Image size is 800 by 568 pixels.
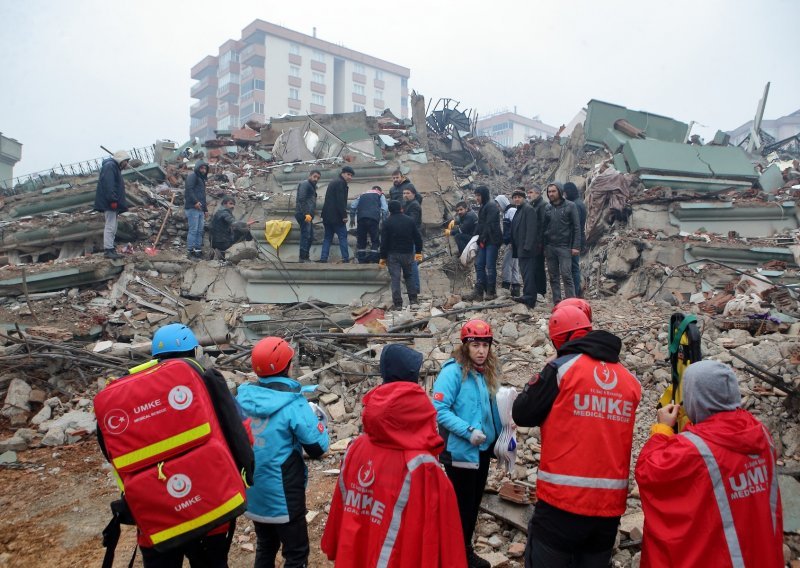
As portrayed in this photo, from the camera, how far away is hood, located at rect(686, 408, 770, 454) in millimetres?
2020

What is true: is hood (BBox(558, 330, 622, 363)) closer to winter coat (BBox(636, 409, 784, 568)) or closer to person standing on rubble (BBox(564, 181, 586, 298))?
winter coat (BBox(636, 409, 784, 568))

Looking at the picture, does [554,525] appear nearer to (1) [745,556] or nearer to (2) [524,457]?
(1) [745,556]

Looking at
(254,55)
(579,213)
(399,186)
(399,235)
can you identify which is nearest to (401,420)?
(399,235)

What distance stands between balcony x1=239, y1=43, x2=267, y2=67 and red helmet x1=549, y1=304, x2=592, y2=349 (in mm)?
59784

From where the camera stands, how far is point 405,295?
28.6 ft

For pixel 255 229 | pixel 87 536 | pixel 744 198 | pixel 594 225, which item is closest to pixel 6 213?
pixel 255 229

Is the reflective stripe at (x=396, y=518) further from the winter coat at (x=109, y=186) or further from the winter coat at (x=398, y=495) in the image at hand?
the winter coat at (x=109, y=186)

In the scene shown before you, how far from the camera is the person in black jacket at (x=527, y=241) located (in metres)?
7.21

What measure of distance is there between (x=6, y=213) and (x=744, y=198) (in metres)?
16.5

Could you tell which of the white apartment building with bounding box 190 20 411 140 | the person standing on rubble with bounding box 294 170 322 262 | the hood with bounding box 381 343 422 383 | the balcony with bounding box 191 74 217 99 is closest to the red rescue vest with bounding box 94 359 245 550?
the hood with bounding box 381 343 422 383

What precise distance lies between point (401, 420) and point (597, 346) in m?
0.91

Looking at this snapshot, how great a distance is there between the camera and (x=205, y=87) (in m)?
64.6

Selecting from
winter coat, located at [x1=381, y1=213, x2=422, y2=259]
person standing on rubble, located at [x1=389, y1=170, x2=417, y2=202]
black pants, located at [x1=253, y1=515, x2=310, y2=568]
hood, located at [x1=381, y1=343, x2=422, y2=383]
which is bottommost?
black pants, located at [x1=253, y1=515, x2=310, y2=568]

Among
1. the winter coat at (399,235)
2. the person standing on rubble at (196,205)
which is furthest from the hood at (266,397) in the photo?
the person standing on rubble at (196,205)
